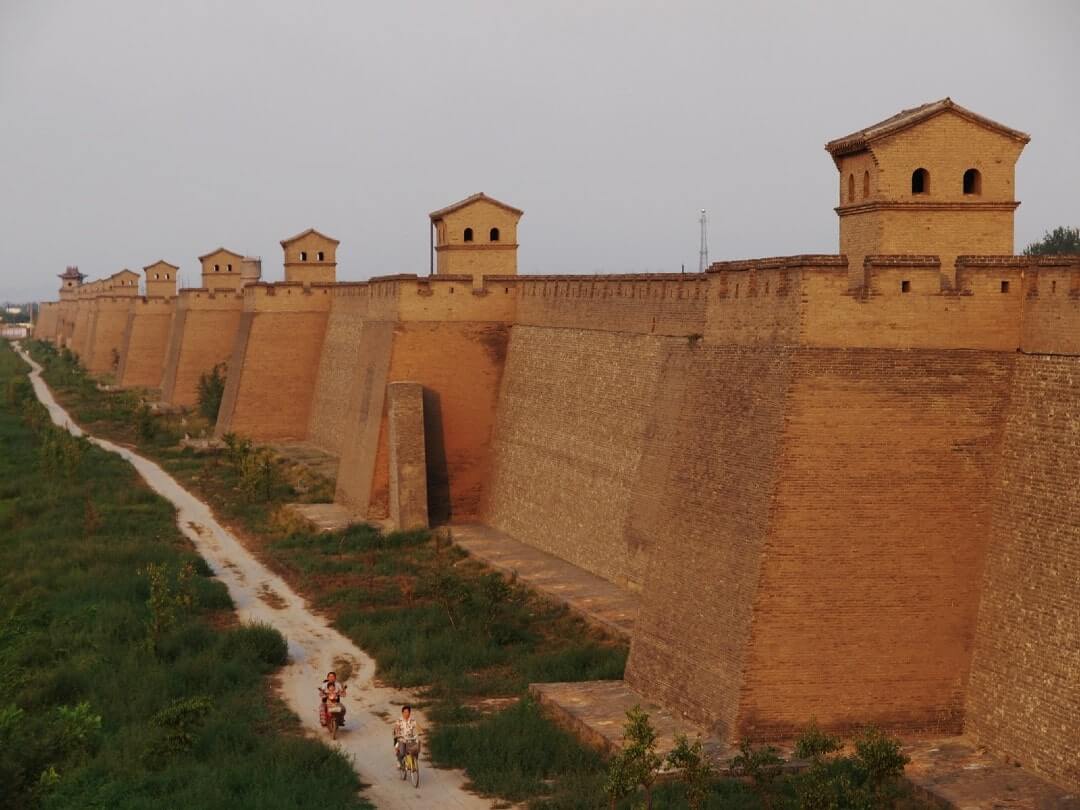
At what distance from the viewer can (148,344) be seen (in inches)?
2050

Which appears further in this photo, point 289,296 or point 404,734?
point 289,296

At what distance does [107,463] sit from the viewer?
32000mm

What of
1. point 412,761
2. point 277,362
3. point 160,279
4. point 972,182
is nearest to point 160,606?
point 412,761

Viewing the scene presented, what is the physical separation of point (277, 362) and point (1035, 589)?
86.9ft

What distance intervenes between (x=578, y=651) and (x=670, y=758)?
459cm

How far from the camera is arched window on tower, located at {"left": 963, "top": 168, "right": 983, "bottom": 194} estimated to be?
40.2ft

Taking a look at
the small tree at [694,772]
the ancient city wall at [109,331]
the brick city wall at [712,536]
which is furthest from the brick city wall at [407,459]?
A: the ancient city wall at [109,331]

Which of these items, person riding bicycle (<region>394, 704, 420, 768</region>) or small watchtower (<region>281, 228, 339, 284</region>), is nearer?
person riding bicycle (<region>394, 704, 420, 768</region>)

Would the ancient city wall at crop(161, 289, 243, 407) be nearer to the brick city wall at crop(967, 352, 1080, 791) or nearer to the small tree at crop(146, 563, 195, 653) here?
the small tree at crop(146, 563, 195, 653)

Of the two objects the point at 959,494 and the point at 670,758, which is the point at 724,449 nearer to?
the point at 959,494

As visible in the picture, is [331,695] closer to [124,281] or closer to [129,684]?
[129,684]

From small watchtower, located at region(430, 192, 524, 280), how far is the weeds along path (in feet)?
21.1

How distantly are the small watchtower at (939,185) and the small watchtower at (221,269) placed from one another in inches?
1401

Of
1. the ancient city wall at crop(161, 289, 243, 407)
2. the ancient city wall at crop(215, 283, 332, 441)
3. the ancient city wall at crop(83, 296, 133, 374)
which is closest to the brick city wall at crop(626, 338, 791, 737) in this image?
the ancient city wall at crop(215, 283, 332, 441)
